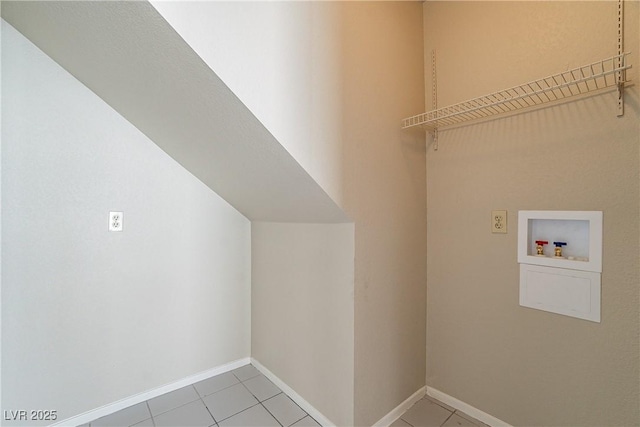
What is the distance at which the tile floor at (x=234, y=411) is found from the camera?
1530mm

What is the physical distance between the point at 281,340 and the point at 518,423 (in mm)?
1386

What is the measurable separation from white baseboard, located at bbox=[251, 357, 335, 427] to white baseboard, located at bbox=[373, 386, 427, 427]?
28cm

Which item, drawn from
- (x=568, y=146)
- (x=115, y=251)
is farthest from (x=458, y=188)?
(x=115, y=251)

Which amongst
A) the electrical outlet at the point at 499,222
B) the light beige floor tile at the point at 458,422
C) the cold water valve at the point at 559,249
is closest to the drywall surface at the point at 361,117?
the light beige floor tile at the point at 458,422

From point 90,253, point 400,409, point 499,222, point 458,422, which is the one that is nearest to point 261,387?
point 400,409

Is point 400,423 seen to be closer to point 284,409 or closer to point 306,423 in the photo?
point 306,423

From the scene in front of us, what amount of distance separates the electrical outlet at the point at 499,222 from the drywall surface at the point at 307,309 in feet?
2.62

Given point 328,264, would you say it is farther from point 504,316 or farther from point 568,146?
point 568,146

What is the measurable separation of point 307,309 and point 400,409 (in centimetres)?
79

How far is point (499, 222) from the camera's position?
4.80ft

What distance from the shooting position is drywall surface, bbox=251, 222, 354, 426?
4.66 ft

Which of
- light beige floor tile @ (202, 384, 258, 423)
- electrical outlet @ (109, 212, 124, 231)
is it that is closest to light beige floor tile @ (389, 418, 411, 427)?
light beige floor tile @ (202, 384, 258, 423)

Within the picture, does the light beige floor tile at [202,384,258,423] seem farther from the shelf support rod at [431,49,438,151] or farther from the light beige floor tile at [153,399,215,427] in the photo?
the shelf support rod at [431,49,438,151]

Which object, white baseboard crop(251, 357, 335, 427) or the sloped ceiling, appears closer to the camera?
the sloped ceiling
